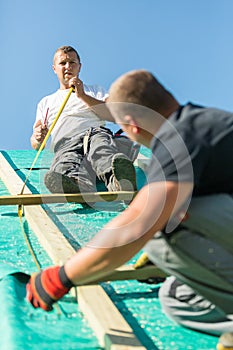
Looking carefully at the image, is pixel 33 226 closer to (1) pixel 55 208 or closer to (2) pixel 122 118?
(1) pixel 55 208

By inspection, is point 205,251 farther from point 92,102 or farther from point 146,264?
point 92,102

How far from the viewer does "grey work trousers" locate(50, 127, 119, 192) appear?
11.0 feet

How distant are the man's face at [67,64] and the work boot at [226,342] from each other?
2.85 m

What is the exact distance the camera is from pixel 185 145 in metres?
1.37

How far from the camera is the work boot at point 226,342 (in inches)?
60.0

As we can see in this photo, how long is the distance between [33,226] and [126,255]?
1.36 meters

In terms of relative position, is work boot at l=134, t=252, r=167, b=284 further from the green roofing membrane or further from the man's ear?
the man's ear

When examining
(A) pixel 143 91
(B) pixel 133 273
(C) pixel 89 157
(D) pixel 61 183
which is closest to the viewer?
(A) pixel 143 91

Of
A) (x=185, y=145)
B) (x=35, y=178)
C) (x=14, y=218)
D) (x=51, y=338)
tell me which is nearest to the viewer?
(x=185, y=145)

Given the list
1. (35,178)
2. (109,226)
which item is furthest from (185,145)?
(35,178)

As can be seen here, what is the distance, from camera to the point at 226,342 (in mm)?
1528

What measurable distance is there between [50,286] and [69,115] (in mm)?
2651

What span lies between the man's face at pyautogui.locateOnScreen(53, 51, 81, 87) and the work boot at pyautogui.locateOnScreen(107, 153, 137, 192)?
45.8 inches

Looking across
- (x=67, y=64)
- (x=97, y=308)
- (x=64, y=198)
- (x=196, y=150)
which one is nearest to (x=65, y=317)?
(x=97, y=308)
